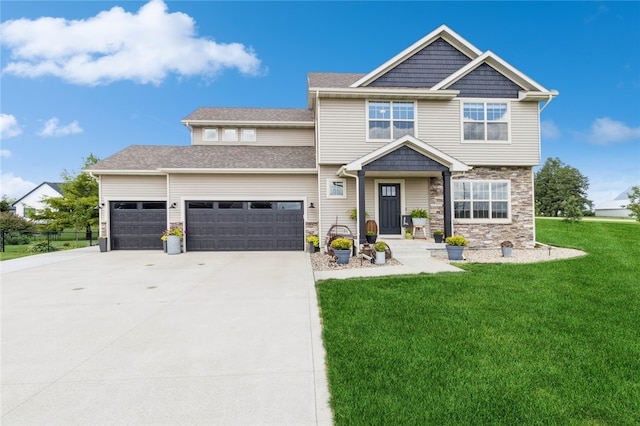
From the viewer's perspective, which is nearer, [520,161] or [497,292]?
[497,292]

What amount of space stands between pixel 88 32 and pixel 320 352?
17484 mm

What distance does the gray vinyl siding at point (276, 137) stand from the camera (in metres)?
16.4

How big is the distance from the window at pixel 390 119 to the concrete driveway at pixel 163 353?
7644 millimetres

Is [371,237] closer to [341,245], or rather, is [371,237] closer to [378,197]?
[378,197]

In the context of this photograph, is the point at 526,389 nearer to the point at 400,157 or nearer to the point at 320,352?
the point at 320,352

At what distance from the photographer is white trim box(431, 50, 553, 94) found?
41.0ft

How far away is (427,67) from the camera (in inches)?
513

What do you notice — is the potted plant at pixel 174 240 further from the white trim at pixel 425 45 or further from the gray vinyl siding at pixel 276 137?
the white trim at pixel 425 45

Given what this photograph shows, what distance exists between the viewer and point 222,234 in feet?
43.8

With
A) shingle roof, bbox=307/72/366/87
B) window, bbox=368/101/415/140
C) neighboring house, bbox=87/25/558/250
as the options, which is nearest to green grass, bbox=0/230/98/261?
neighboring house, bbox=87/25/558/250

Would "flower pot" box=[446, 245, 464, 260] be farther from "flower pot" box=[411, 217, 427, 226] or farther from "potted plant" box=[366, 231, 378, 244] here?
"potted plant" box=[366, 231, 378, 244]

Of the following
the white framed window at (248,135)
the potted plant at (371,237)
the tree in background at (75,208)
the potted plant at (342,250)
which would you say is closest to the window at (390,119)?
the potted plant at (371,237)

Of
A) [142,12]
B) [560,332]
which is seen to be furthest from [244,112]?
[560,332]

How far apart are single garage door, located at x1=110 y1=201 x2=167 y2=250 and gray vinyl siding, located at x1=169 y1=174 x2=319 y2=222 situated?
111 cm
